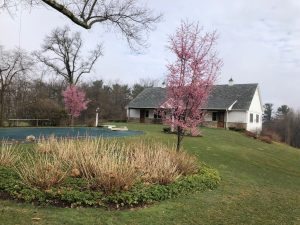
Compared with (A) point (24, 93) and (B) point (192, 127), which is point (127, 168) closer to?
(B) point (192, 127)

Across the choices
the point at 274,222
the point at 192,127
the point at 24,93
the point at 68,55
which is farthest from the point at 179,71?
the point at 68,55

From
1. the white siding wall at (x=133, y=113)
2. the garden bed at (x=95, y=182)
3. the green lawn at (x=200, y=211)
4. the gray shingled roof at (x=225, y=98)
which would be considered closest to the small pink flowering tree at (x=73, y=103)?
the gray shingled roof at (x=225, y=98)

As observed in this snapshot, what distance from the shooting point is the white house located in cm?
3975

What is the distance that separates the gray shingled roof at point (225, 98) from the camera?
133 ft

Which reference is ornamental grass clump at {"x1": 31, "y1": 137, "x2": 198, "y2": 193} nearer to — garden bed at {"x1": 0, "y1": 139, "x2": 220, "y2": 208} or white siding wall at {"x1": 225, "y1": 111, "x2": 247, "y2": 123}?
garden bed at {"x1": 0, "y1": 139, "x2": 220, "y2": 208}

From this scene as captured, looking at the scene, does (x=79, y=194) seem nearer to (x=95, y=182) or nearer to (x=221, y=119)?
(x=95, y=182)

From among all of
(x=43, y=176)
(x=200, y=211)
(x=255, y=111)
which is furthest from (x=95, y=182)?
(x=255, y=111)

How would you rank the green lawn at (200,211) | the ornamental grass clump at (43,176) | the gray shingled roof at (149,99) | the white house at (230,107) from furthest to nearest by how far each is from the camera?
A: 1. the gray shingled roof at (149,99)
2. the white house at (230,107)
3. the ornamental grass clump at (43,176)
4. the green lawn at (200,211)

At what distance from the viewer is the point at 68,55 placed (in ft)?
150

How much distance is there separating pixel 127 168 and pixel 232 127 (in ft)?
109

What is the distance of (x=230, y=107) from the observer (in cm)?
3988

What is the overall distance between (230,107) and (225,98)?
2745 millimetres

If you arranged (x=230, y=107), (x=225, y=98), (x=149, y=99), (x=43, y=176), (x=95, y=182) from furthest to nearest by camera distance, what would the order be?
(x=149, y=99), (x=225, y=98), (x=230, y=107), (x=95, y=182), (x=43, y=176)

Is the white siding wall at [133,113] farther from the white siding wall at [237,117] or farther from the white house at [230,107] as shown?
the white siding wall at [237,117]
